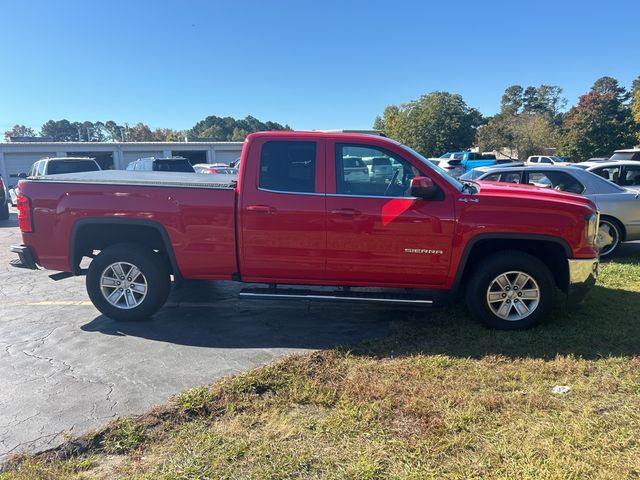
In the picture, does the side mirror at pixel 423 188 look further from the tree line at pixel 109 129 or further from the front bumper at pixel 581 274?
the tree line at pixel 109 129

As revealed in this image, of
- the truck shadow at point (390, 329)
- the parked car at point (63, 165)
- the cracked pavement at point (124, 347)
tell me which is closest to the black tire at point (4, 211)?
the parked car at point (63, 165)

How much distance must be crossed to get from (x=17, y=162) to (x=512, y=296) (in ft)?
142

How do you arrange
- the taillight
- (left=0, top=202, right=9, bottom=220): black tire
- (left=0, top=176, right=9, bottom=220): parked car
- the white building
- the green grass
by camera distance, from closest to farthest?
the green grass, the taillight, (left=0, top=176, right=9, bottom=220): parked car, (left=0, top=202, right=9, bottom=220): black tire, the white building

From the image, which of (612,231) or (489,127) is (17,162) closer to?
(612,231)

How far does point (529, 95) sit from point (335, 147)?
13015 cm

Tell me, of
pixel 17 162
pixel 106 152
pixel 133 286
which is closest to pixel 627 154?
pixel 133 286

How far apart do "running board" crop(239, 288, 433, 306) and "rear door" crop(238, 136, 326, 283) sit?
174 mm

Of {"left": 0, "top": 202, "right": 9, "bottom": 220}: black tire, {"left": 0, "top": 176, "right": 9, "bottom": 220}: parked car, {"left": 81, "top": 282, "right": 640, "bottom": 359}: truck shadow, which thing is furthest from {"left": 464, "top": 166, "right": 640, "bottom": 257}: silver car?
{"left": 0, "top": 202, "right": 9, "bottom": 220}: black tire

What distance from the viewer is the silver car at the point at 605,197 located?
7418 mm

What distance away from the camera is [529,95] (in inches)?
4638

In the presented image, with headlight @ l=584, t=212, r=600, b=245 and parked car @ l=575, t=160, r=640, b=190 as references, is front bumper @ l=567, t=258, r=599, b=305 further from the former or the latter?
parked car @ l=575, t=160, r=640, b=190

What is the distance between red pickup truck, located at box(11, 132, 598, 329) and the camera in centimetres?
454

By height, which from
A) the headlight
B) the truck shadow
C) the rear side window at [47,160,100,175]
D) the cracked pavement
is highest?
the rear side window at [47,160,100,175]

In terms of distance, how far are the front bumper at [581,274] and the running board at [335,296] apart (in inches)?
55.6
